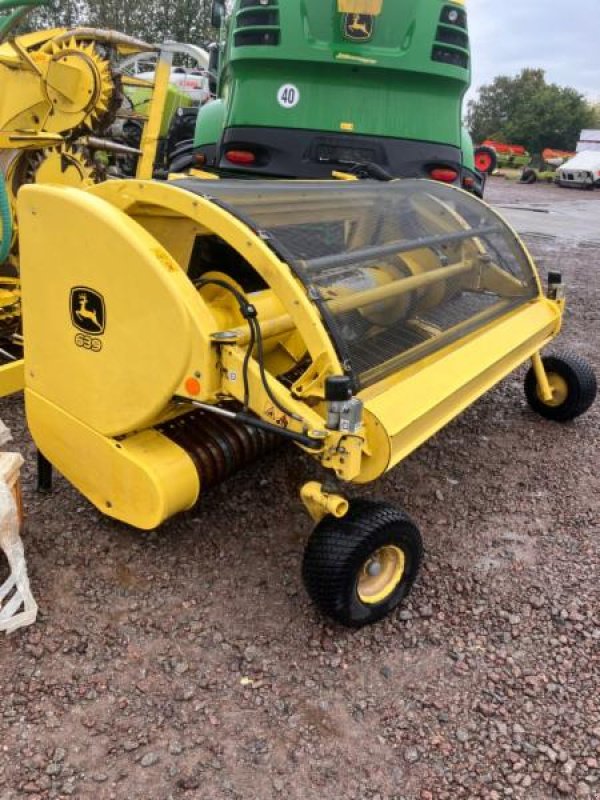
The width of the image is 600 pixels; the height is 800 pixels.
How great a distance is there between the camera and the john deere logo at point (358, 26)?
4172mm

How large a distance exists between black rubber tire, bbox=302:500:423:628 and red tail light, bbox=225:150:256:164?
3048mm

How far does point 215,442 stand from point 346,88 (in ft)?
9.52

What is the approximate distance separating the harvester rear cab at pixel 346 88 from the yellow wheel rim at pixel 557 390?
158 centimetres

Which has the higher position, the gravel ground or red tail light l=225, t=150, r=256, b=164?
red tail light l=225, t=150, r=256, b=164

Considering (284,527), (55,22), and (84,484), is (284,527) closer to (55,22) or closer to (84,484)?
(84,484)

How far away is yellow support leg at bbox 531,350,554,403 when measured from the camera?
374 cm

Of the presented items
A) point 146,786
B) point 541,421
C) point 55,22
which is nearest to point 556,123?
point 55,22

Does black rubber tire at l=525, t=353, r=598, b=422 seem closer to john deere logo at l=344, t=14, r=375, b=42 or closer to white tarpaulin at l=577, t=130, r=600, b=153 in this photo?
john deere logo at l=344, t=14, r=375, b=42

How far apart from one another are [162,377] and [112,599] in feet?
2.62

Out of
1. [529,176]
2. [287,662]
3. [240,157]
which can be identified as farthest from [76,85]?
[529,176]

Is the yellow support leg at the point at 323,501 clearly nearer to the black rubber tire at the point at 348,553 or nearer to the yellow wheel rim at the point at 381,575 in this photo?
the black rubber tire at the point at 348,553

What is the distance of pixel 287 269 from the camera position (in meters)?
2.15

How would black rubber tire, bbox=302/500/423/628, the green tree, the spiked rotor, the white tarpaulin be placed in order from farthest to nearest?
the green tree → the white tarpaulin → the spiked rotor → black rubber tire, bbox=302/500/423/628

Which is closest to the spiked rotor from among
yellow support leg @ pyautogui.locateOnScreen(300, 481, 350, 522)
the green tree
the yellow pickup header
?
the yellow pickup header
